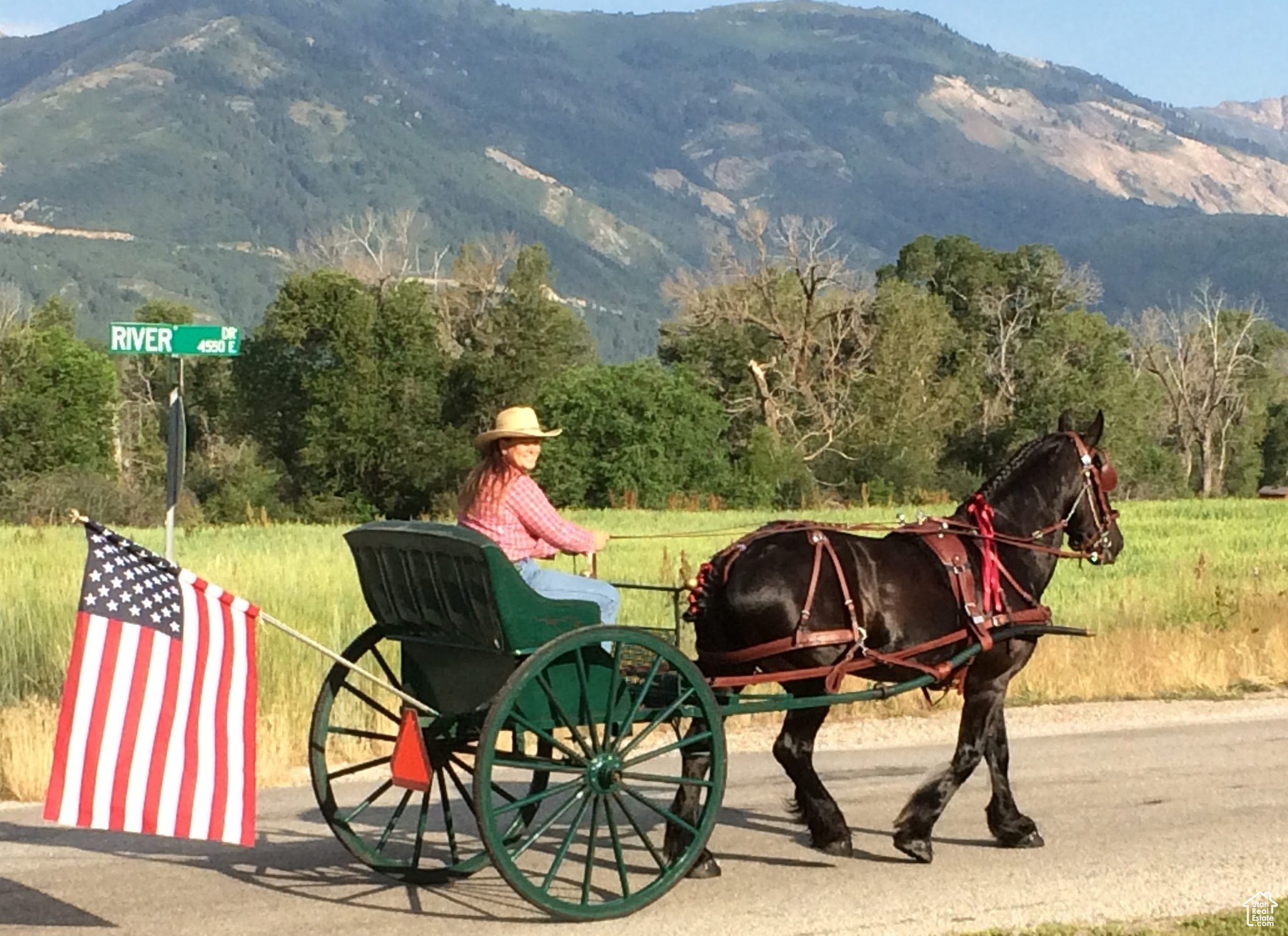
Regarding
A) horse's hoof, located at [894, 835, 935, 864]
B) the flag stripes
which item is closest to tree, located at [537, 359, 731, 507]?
horse's hoof, located at [894, 835, 935, 864]

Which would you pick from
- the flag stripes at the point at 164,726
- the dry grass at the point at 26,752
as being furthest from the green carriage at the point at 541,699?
the dry grass at the point at 26,752

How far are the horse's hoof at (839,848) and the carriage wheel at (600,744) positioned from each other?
0.81 meters

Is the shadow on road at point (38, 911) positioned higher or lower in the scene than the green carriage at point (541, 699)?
lower

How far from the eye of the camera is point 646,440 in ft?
173

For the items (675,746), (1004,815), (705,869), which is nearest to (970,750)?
(1004,815)

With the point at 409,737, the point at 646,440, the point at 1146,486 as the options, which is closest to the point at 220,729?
the point at 409,737

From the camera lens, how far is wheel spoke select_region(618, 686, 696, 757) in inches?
311

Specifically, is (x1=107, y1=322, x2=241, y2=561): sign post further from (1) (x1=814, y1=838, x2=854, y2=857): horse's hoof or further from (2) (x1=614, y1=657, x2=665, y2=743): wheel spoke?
(1) (x1=814, y1=838, x2=854, y2=857): horse's hoof

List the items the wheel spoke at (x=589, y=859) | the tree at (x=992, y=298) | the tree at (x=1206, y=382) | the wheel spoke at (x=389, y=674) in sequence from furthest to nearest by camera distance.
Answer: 1. the tree at (x=1206, y=382)
2. the tree at (x=992, y=298)
3. the wheel spoke at (x=389, y=674)
4. the wheel spoke at (x=589, y=859)

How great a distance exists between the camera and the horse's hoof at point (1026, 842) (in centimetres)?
925

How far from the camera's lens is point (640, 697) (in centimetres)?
788

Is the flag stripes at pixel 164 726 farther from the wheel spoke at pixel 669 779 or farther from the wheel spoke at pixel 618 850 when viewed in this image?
the wheel spoke at pixel 669 779

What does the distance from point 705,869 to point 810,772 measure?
2.33 ft

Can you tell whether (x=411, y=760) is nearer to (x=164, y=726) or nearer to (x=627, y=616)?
(x=164, y=726)
